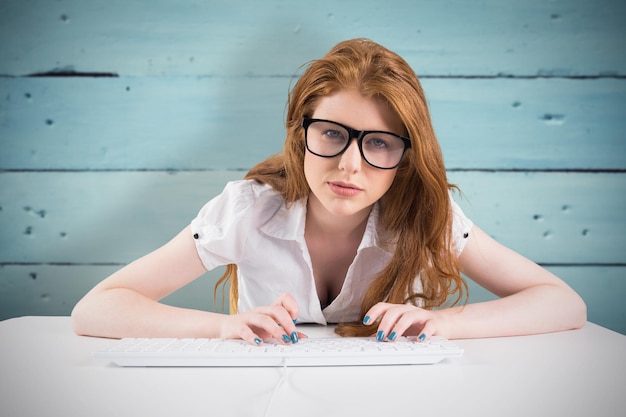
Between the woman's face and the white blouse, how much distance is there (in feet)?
0.65

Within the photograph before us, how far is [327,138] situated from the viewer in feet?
3.57

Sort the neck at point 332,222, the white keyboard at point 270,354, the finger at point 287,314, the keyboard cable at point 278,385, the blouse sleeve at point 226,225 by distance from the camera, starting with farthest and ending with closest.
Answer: the neck at point 332,222 < the blouse sleeve at point 226,225 < the finger at point 287,314 < the white keyboard at point 270,354 < the keyboard cable at point 278,385

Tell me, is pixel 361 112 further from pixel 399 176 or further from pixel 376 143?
pixel 399 176

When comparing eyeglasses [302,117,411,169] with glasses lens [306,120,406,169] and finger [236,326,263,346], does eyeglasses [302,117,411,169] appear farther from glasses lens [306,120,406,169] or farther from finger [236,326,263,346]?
finger [236,326,263,346]

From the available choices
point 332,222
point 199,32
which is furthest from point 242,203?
point 199,32

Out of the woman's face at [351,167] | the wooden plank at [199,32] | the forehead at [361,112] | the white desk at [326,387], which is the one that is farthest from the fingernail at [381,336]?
the wooden plank at [199,32]

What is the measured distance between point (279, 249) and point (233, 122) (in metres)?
0.55

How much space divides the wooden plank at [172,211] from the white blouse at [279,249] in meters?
0.43

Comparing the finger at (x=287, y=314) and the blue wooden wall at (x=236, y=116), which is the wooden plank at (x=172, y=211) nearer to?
the blue wooden wall at (x=236, y=116)

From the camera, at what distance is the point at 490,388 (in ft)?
2.37

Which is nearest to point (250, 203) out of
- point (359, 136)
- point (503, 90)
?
point (359, 136)

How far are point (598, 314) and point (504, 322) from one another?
2.90 ft

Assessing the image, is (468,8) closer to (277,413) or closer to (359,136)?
(359,136)

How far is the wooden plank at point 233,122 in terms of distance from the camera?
1.66 m
